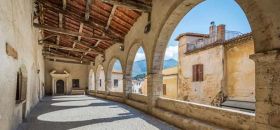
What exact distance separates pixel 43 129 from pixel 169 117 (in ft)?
11.1

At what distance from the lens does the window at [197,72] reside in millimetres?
14289

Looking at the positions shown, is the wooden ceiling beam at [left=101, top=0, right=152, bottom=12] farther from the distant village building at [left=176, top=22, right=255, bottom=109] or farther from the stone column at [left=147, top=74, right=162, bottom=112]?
the distant village building at [left=176, top=22, right=255, bottom=109]

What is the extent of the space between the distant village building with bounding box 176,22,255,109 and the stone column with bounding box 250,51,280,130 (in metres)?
8.47

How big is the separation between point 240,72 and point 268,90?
9.73 m

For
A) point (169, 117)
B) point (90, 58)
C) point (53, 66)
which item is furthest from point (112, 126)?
point (53, 66)

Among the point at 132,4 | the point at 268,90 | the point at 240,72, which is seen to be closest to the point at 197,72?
the point at 240,72

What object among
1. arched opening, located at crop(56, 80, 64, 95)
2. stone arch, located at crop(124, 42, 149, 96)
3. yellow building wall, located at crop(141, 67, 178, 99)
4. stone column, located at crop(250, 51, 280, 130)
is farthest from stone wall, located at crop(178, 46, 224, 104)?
arched opening, located at crop(56, 80, 64, 95)

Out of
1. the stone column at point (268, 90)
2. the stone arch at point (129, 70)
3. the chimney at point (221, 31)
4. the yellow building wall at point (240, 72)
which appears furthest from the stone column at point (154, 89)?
the chimney at point (221, 31)

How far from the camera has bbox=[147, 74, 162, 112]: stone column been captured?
7.21 m

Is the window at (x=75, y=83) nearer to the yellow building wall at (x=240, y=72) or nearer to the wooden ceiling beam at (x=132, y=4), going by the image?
the yellow building wall at (x=240, y=72)

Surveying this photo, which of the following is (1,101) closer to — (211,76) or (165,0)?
(165,0)

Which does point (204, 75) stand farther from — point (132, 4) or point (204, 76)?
point (132, 4)

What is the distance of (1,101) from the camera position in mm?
3225

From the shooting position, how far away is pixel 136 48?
10445mm
